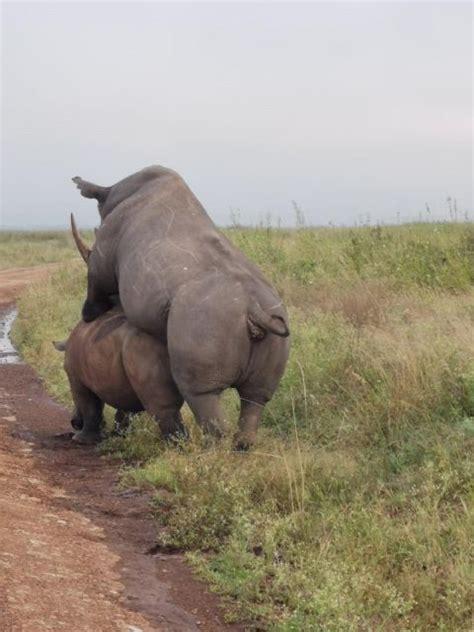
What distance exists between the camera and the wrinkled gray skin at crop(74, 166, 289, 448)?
6383 millimetres

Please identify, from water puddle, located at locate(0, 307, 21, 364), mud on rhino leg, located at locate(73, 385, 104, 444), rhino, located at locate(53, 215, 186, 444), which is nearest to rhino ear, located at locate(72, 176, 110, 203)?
rhino, located at locate(53, 215, 186, 444)

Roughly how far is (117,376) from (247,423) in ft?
3.76

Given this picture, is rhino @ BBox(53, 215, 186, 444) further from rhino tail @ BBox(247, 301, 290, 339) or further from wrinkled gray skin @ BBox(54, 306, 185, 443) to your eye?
rhino tail @ BBox(247, 301, 290, 339)

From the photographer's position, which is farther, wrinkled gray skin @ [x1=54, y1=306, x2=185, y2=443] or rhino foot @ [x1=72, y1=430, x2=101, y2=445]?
rhino foot @ [x1=72, y1=430, x2=101, y2=445]

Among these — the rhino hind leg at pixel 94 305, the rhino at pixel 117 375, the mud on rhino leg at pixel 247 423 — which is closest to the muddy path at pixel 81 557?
the rhino at pixel 117 375

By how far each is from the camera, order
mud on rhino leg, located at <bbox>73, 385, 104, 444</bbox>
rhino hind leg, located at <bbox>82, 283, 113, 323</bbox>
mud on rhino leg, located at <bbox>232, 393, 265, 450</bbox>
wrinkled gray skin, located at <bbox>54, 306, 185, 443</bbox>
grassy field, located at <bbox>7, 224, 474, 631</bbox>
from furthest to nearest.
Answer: mud on rhino leg, located at <bbox>73, 385, 104, 444</bbox>
rhino hind leg, located at <bbox>82, 283, 113, 323</bbox>
wrinkled gray skin, located at <bbox>54, 306, 185, 443</bbox>
mud on rhino leg, located at <bbox>232, 393, 265, 450</bbox>
grassy field, located at <bbox>7, 224, 474, 631</bbox>

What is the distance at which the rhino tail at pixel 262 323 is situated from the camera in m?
6.39

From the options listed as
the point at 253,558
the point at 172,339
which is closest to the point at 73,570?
the point at 253,558

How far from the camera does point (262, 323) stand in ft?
Result: 21.0

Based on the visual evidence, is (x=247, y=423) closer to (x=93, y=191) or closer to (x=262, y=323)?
(x=262, y=323)

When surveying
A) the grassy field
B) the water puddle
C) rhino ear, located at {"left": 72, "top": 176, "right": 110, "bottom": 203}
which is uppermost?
rhino ear, located at {"left": 72, "top": 176, "right": 110, "bottom": 203}

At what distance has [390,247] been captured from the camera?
14.2 metres

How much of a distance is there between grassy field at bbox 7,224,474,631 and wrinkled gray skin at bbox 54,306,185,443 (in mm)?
249

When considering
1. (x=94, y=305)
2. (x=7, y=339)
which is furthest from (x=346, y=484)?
(x=7, y=339)
